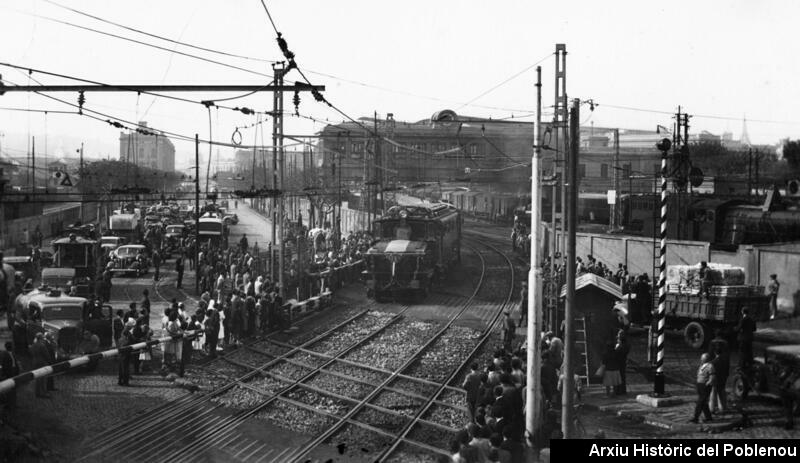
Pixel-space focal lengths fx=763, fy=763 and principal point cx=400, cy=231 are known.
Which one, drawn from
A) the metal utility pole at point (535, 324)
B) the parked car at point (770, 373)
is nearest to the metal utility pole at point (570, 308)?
the metal utility pole at point (535, 324)

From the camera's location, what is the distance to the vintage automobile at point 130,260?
3794 cm

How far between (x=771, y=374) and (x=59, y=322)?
55.8 ft

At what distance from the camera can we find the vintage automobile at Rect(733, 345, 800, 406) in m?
14.6

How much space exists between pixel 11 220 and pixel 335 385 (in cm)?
3868

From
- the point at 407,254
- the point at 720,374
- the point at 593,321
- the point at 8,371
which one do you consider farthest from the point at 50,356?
the point at 407,254

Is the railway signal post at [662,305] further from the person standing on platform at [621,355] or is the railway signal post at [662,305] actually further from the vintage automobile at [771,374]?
the vintage automobile at [771,374]

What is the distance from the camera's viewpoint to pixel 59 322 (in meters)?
19.9

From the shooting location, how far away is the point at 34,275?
34.3 meters

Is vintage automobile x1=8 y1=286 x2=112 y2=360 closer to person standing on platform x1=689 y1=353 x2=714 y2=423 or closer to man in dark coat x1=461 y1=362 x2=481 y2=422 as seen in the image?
man in dark coat x1=461 y1=362 x2=481 y2=422

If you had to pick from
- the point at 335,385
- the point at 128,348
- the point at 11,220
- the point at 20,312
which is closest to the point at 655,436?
the point at 335,385

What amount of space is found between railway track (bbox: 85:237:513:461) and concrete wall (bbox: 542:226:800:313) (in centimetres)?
720

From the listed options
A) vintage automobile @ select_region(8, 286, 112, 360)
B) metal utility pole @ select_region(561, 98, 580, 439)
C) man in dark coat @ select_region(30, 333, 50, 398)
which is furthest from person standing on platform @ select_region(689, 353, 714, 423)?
vintage automobile @ select_region(8, 286, 112, 360)

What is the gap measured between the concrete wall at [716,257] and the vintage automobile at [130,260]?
22.2m

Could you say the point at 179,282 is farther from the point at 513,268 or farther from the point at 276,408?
the point at 276,408
